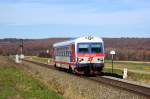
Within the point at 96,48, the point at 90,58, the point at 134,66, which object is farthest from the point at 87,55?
the point at 134,66

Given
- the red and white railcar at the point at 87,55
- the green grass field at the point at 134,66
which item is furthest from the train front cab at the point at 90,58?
Result: the green grass field at the point at 134,66

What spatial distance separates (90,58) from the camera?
38.7 m

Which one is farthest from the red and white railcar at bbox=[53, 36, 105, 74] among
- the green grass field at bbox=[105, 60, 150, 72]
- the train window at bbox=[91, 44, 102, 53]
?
the green grass field at bbox=[105, 60, 150, 72]

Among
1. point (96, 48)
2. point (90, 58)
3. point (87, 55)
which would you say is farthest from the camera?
point (96, 48)

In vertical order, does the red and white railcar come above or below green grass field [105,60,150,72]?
above

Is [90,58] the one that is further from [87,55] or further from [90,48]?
[90,48]

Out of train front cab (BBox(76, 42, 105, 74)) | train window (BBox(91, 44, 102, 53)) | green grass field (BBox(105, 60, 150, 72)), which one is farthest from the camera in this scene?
green grass field (BBox(105, 60, 150, 72))

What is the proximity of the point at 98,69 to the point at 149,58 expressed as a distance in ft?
233

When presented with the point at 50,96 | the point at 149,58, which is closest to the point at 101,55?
the point at 50,96

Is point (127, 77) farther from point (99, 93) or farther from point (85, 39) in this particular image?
point (99, 93)

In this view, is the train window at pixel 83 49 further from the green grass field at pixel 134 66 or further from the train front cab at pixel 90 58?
the green grass field at pixel 134 66

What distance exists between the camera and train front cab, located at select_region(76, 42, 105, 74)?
38438 millimetres

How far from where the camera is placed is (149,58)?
357 feet

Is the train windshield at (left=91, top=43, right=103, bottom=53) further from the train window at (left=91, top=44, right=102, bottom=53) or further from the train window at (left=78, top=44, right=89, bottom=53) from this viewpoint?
the train window at (left=78, top=44, right=89, bottom=53)
